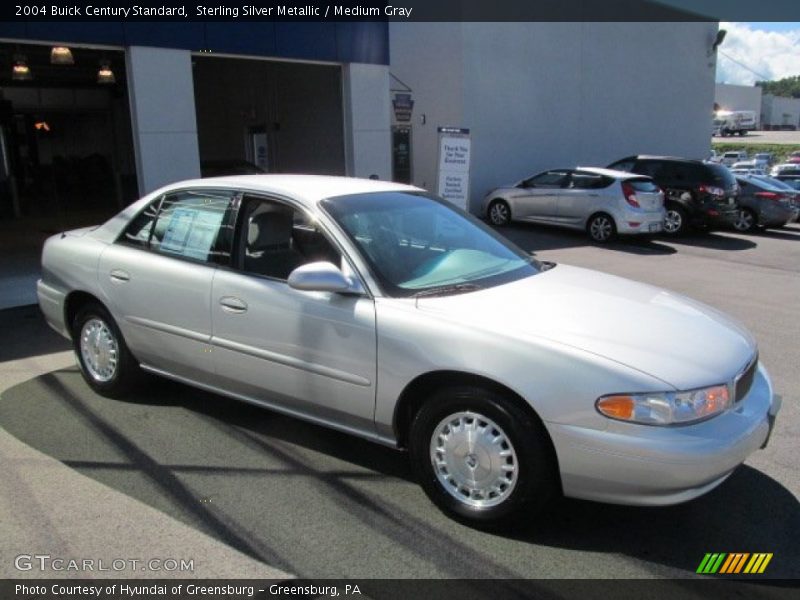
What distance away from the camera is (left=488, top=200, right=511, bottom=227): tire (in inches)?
624

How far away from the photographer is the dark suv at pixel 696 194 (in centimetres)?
1493

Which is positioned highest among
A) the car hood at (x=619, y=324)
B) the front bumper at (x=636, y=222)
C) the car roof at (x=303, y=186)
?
the car roof at (x=303, y=186)

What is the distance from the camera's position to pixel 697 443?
2883 mm

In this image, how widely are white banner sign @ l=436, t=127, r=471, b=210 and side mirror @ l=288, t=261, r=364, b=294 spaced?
6.84m

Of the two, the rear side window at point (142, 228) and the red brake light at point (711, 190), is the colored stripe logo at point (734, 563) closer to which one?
the rear side window at point (142, 228)

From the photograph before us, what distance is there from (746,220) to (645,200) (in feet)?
12.8

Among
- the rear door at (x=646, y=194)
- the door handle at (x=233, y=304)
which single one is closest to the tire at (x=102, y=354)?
the door handle at (x=233, y=304)

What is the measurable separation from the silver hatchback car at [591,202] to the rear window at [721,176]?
1835mm

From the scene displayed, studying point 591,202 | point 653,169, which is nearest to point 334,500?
point 591,202

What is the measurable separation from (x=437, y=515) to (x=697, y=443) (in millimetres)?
1266

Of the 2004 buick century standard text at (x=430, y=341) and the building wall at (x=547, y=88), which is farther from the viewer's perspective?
the building wall at (x=547, y=88)

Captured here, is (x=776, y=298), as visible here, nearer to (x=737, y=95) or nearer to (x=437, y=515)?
(x=437, y=515)

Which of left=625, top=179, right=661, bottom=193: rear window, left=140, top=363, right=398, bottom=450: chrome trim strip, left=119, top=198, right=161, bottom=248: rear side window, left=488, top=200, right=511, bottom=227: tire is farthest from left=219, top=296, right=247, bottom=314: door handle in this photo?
left=488, top=200, right=511, bottom=227: tire

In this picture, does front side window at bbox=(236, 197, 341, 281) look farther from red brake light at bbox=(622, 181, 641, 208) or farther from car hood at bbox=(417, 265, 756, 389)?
red brake light at bbox=(622, 181, 641, 208)
